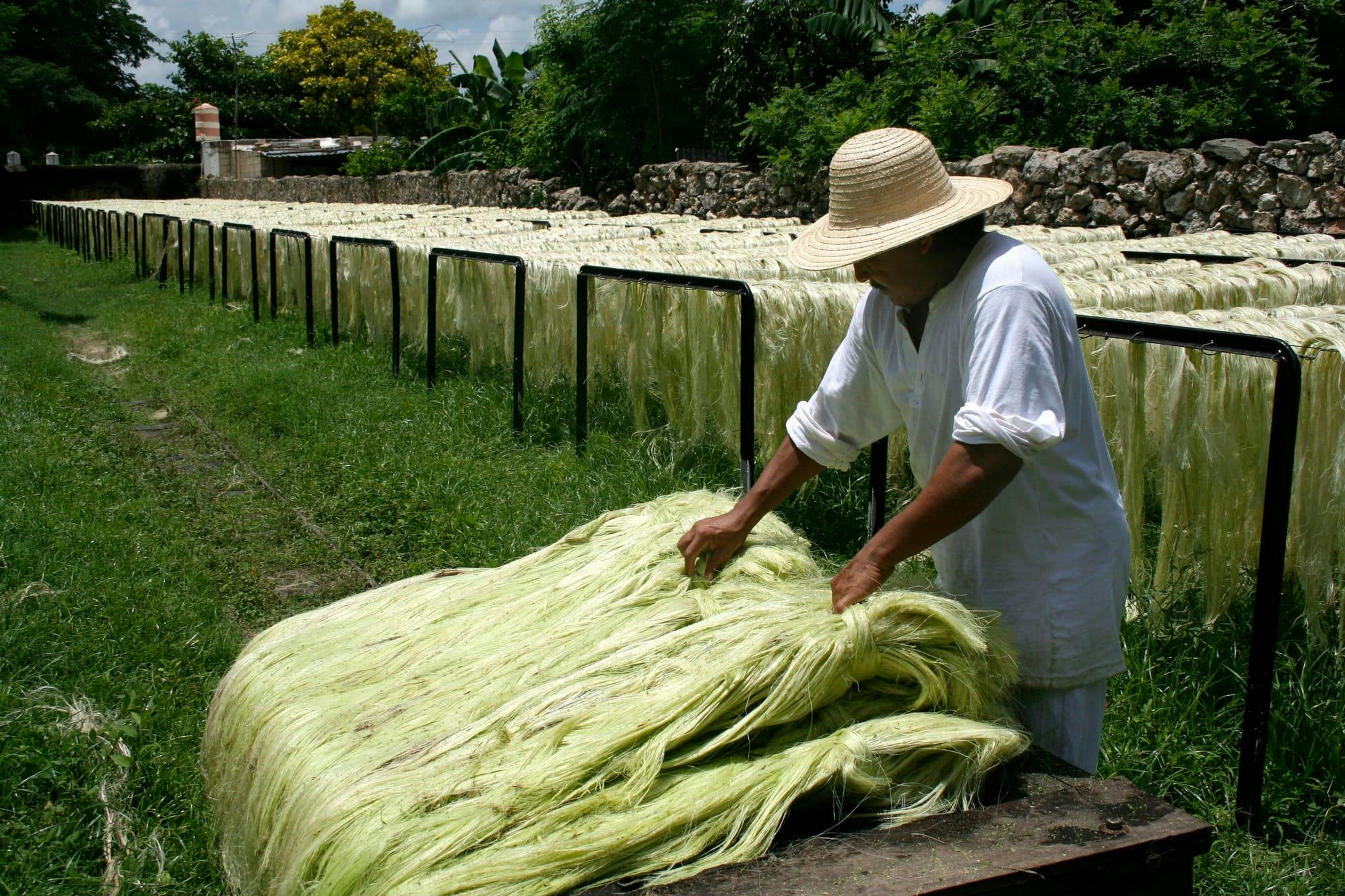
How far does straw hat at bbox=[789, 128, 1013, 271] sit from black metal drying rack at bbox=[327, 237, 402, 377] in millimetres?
6614

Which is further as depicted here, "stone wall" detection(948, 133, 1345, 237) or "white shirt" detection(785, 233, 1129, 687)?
"stone wall" detection(948, 133, 1345, 237)

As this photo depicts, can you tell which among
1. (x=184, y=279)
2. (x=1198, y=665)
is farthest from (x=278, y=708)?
(x=184, y=279)

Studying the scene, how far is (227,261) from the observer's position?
1335 cm

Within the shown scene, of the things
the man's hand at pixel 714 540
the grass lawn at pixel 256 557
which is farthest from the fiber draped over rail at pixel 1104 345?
the man's hand at pixel 714 540

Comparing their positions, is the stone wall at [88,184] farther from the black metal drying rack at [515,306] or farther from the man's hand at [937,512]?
the man's hand at [937,512]

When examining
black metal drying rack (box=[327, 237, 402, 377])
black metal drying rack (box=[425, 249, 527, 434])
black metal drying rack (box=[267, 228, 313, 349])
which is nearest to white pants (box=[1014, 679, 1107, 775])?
black metal drying rack (box=[425, 249, 527, 434])

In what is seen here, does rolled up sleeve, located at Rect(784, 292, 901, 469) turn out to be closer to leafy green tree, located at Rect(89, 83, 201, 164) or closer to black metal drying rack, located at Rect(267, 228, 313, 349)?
black metal drying rack, located at Rect(267, 228, 313, 349)

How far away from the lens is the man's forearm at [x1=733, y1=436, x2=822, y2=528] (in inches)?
82.5

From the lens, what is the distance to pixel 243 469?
251 inches

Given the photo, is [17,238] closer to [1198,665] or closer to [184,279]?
[184,279]

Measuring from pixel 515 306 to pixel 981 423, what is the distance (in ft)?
16.5

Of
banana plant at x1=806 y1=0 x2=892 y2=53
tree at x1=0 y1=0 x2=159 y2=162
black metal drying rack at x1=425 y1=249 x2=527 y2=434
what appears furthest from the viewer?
tree at x1=0 y1=0 x2=159 y2=162

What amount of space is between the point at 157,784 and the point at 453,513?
2423 millimetres

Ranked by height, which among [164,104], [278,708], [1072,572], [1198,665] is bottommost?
[1198,665]
